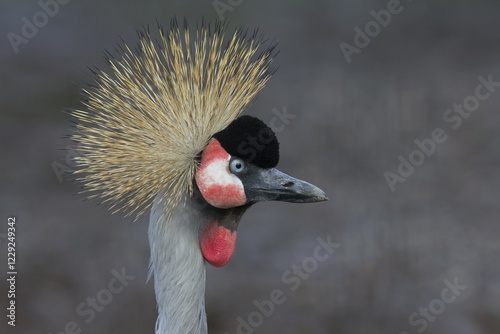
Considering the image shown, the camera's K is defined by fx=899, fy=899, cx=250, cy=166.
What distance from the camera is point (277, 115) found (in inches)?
185

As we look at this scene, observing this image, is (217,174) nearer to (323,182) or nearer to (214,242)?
(214,242)

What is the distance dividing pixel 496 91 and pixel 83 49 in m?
2.37

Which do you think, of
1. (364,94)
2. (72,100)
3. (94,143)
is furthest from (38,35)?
(94,143)

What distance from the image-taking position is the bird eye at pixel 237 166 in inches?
79.5

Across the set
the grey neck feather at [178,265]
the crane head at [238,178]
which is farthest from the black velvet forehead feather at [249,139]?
the grey neck feather at [178,265]

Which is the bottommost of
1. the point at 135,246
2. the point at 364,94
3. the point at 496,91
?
the point at 135,246

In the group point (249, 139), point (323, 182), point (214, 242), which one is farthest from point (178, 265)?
point (323, 182)

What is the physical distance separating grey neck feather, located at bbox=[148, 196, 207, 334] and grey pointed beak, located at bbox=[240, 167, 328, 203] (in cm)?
14

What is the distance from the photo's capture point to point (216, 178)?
2.01 m

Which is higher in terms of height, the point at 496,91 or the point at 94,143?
the point at 496,91

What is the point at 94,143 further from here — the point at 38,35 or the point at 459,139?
the point at 38,35

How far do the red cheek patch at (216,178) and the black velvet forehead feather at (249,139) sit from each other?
Answer: 0.07ft

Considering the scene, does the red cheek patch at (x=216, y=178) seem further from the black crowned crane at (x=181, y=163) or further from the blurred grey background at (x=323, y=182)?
the blurred grey background at (x=323, y=182)

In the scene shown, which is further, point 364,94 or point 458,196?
point 364,94
